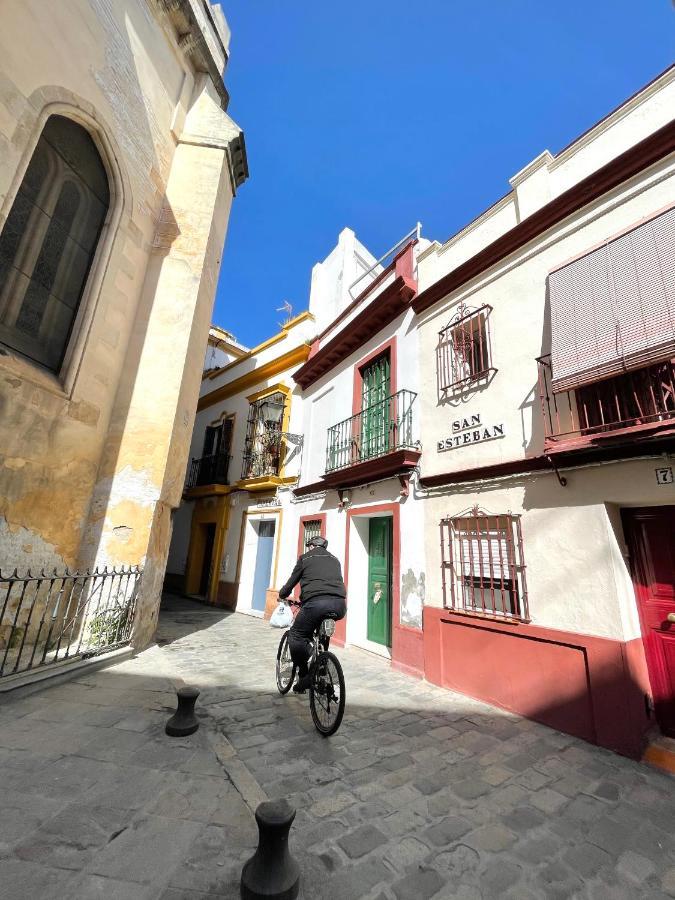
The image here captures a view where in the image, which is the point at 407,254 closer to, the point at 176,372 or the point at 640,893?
the point at 176,372

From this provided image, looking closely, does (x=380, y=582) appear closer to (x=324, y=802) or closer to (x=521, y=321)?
(x=324, y=802)

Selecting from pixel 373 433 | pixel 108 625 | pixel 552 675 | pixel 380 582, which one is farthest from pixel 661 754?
pixel 108 625

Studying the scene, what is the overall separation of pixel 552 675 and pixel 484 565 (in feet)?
4.39

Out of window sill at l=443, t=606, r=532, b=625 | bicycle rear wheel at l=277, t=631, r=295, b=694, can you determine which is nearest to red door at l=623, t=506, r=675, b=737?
window sill at l=443, t=606, r=532, b=625

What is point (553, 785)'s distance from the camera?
2938 mm

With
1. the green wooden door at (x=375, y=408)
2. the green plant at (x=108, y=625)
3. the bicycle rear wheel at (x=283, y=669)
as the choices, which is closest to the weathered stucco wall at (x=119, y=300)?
the green plant at (x=108, y=625)

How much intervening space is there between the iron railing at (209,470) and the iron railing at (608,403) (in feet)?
34.2

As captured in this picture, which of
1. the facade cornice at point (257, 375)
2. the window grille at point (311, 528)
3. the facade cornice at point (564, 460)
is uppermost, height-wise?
the facade cornice at point (257, 375)

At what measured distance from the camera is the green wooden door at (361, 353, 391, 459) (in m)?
7.62

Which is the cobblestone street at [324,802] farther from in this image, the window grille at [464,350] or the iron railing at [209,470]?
the iron railing at [209,470]

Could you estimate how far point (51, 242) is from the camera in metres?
5.73

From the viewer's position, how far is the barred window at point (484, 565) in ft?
15.1

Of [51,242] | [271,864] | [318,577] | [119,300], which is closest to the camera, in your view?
[271,864]

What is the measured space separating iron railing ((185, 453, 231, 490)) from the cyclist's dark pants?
951 centimetres
